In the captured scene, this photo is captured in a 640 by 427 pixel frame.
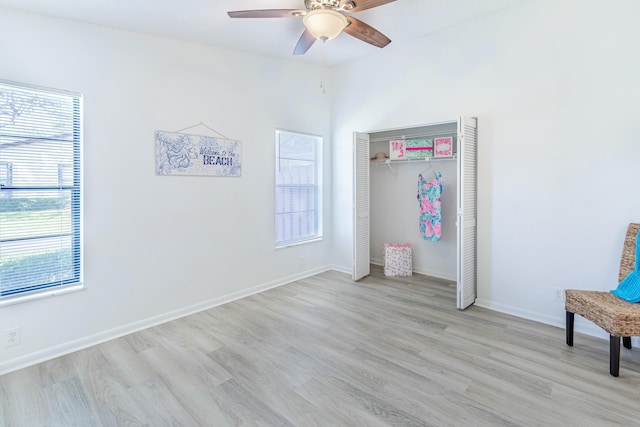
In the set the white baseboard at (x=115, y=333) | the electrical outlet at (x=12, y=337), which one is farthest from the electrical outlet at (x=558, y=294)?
the electrical outlet at (x=12, y=337)

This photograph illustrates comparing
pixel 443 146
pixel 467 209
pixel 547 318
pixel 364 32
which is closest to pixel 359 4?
pixel 364 32

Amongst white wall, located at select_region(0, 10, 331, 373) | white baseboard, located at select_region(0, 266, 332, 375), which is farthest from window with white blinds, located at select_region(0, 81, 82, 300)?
white baseboard, located at select_region(0, 266, 332, 375)

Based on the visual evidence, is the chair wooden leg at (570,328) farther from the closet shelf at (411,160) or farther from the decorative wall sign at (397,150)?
the decorative wall sign at (397,150)

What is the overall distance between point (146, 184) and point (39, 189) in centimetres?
77

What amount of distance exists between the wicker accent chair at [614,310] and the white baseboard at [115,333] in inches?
123

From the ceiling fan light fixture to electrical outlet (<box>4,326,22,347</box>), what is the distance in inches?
126

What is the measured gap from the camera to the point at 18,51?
237 cm

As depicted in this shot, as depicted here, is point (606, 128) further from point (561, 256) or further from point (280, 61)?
point (280, 61)

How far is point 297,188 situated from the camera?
14.7 feet

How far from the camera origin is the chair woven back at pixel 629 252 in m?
2.49

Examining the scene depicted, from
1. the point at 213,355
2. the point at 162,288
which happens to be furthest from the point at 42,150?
the point at 213,355

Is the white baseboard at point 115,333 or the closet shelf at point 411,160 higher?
the closet shelf at point 411,160

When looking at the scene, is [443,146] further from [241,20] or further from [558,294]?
[241,20]

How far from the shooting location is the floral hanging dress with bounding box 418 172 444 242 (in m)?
4.17
